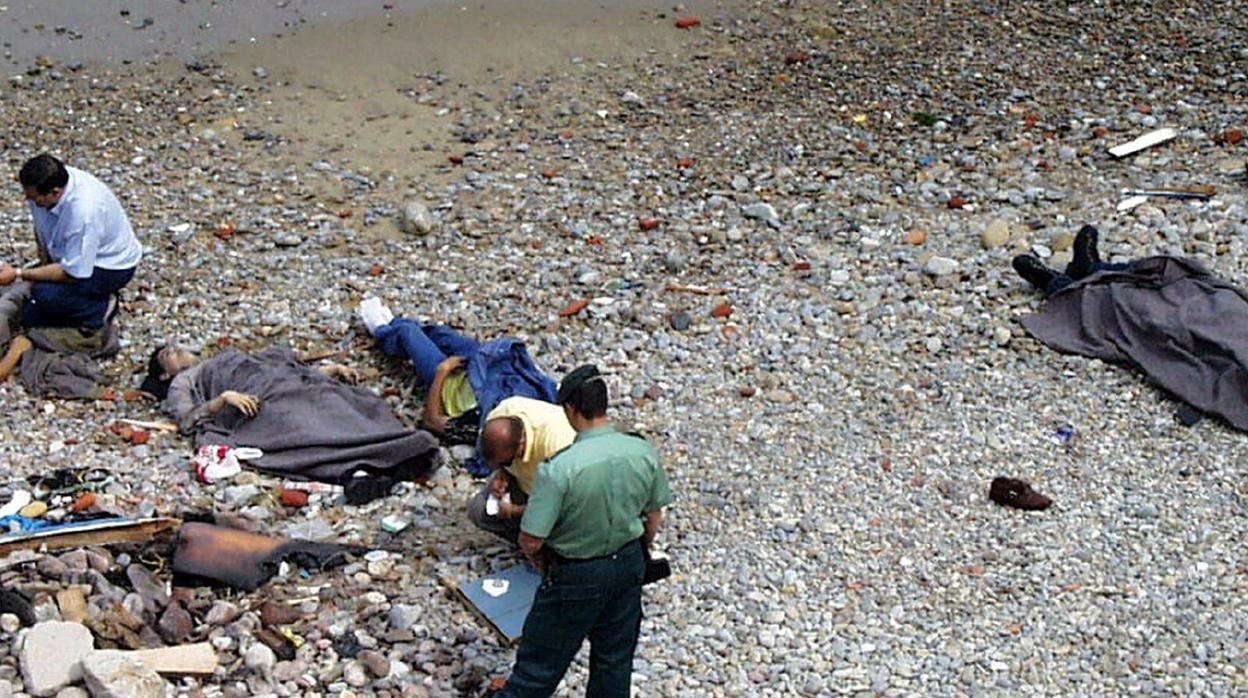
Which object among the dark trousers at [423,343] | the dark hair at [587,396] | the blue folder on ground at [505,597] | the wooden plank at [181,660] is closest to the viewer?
the dark hair at [587,396]

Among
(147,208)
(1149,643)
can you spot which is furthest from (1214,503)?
(147,208)

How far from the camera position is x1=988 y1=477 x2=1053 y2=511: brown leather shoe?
7.39m

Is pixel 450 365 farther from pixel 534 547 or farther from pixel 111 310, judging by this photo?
pixel 534 547

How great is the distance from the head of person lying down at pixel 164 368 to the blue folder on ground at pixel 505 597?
2.75 meters

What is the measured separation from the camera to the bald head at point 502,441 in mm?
6129

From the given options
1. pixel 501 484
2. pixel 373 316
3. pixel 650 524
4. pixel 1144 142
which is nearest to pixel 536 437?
pixel 501 484

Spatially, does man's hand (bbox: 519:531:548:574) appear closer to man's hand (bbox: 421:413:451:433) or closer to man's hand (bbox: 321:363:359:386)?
man's hand (bbox: 421:413:451:433)

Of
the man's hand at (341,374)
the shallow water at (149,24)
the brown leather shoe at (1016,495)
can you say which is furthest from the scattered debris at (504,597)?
the shallow water at (149,24)

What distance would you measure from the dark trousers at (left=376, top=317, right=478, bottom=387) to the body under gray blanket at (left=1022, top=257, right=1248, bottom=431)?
3397mm

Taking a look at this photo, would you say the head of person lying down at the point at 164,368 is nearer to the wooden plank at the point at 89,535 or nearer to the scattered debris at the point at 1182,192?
the wooden plank at the point at 89,535

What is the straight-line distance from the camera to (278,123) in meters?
11.9

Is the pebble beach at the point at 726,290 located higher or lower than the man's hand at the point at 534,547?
lower

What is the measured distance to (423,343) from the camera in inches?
341

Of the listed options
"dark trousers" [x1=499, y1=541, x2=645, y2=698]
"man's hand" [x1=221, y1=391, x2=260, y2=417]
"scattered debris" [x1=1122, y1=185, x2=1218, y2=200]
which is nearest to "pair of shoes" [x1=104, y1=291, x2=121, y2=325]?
"man's hand" [x1=221, y1=391, x2=260, y2=417]
